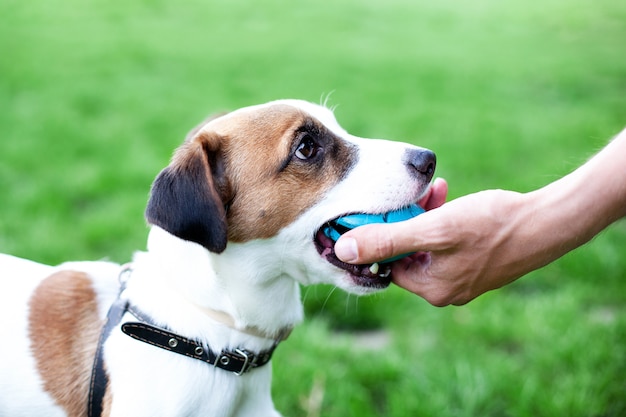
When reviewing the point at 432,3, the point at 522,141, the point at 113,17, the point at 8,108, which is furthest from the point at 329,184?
the point at 432,3

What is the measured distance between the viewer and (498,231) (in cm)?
248

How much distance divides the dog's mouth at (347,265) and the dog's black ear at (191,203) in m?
0.39

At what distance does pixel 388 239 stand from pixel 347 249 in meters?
0.14

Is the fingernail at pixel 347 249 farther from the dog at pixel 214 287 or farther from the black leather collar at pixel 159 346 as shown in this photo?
the black leather collar at pixel 159 346

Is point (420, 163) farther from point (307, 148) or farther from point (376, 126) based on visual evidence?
point (376, 126)

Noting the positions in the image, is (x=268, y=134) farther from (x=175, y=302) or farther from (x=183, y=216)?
(x=175, y=302)

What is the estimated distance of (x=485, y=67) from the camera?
10.0m

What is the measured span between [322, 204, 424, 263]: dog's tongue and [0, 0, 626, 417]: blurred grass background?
118cm

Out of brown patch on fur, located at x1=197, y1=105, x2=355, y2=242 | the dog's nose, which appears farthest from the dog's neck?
the dog's nose

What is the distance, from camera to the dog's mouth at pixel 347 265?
257 centimetres

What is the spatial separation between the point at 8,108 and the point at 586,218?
6312 mm

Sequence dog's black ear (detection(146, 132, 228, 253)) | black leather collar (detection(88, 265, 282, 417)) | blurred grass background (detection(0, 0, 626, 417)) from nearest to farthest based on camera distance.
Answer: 1. dog's black ear (detection(146, 132, 228, 253))
2. black leather collar (detection(88, 265, 282, 417))
3. blurred grass background (detection(0, 0, 626, 417))

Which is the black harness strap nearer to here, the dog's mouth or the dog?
the dog

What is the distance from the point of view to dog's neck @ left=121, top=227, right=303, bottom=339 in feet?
8.23
